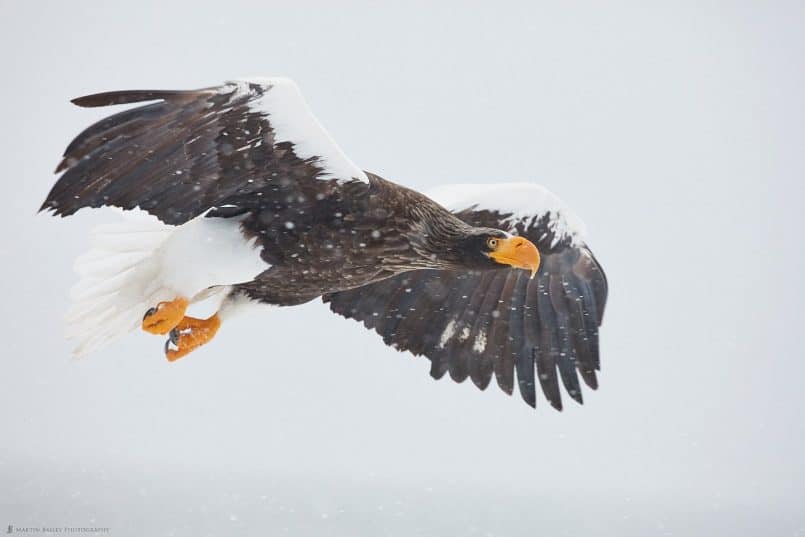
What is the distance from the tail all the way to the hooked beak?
1.77 meters

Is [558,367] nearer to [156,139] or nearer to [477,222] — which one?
[477,222]

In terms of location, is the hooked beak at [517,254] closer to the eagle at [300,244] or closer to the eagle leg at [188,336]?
the eagle at [300,244]

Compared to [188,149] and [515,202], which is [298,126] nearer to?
[188,149]

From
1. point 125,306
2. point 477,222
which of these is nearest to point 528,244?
point 477,222

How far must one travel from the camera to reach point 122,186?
12.7 feet

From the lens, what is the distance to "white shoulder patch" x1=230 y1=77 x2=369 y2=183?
387 cm

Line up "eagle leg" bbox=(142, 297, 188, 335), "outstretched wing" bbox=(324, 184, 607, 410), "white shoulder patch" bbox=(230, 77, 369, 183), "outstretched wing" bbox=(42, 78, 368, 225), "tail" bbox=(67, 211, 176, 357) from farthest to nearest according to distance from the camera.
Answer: "outstretched wing" bbox=(324, 184, 607, 410) → "tail" bbox=(67, 211, 176, 357) → "eagle leg" bbox=(142, 297, 188, 335) → "white shoulder patch" bbox=(230, 77, 369, 183) → "outstretched wing" bbox=(42, 78, 368, 225)

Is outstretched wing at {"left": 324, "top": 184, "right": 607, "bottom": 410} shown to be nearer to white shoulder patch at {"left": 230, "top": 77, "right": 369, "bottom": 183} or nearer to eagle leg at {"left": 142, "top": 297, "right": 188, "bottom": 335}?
eagle leg at {"left": 142, "top": 297, "right": 188, "bottom": 335}

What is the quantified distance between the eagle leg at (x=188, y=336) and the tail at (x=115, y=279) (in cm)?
20

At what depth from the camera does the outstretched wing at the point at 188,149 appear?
3.77 metres

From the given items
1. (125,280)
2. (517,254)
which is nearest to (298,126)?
(517,254)

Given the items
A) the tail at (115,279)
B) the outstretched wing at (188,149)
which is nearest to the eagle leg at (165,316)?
the tail at (115,279)

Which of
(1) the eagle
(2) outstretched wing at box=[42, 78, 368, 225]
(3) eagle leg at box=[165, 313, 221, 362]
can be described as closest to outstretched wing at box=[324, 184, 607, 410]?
(1) the eagle

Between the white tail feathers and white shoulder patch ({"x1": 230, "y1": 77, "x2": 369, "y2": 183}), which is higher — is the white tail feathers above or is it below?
below
